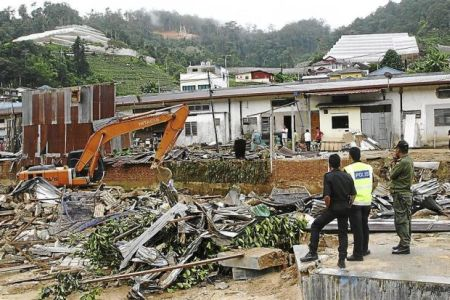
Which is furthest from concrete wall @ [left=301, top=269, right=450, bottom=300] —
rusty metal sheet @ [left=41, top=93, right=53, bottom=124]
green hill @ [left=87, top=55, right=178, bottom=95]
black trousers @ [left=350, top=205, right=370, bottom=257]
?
green hill @ [left=87, top=55, right=178, bottom=95]

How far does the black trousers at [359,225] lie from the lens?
26.4 ft

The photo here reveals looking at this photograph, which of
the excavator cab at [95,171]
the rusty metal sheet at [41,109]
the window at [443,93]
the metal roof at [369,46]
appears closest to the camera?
the excavator cab at [95,171]

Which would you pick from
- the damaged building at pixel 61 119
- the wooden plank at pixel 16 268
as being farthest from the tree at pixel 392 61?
the wooden plank at pixel 16 268

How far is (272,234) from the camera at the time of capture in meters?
11.2

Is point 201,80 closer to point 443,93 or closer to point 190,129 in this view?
point 190,129

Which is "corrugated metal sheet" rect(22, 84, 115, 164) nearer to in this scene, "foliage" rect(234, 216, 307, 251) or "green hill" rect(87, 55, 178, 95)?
"foliage" rect(234, 216, 307, 251)

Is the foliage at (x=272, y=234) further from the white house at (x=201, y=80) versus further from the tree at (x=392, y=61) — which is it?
the tree at (x=392, y=61)

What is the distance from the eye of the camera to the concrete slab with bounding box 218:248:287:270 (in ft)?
32.9

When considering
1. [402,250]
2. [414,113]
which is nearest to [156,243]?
[402,250]

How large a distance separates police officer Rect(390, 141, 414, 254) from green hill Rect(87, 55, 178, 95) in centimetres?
5135

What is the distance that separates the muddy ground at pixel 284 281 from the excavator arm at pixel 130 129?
31.0 feet

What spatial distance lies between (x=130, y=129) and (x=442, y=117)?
15.9 meters

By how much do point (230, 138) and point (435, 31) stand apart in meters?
66.9

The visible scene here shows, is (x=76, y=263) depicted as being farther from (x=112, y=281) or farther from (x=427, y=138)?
(x=427, y=138)
